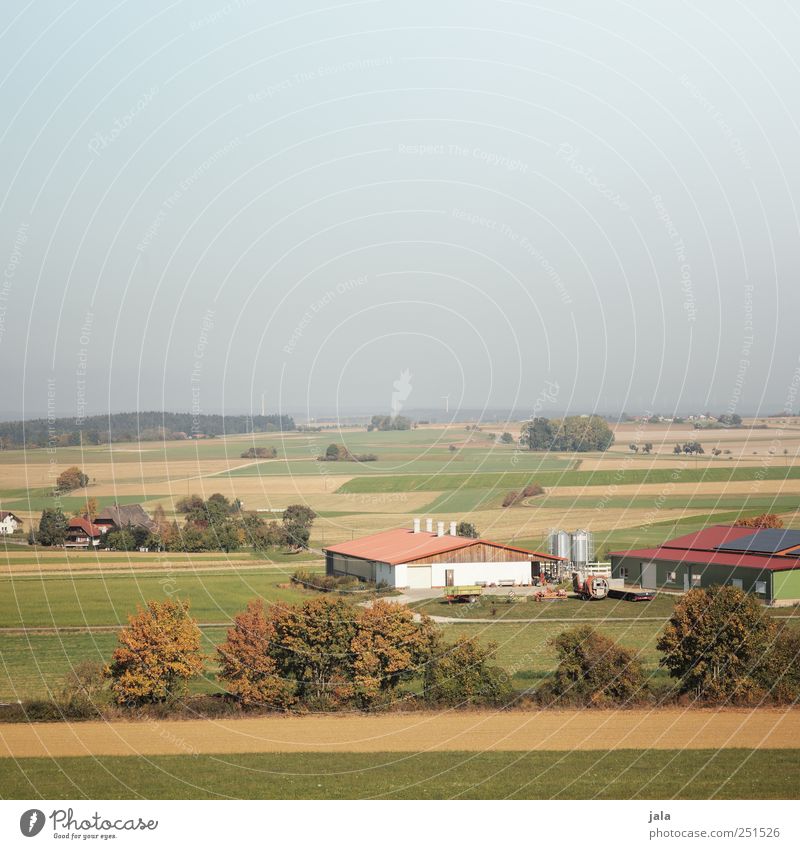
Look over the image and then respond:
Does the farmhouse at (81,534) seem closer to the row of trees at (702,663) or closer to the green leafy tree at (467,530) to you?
the green leafy tree at (467,530)

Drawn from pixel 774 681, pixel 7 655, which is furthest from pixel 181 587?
pixel 774 681

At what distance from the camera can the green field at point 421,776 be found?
14.6m

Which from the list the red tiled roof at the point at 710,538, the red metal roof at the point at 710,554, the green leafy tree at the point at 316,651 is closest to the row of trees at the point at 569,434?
the red metal roof at the point at 710,554

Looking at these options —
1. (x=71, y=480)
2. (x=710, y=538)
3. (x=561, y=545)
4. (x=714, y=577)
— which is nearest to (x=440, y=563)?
(x=561, y=545)

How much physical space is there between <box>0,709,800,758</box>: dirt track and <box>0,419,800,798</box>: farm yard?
0.20m

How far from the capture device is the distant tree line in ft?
207

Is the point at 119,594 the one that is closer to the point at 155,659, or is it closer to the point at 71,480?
the point at 155,659

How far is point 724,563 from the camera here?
34.8 metres

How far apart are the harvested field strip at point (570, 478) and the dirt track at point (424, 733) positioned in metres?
41.6

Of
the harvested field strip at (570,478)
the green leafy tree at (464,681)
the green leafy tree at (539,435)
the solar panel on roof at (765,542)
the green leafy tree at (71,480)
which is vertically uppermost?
the green leafy tree at (539,435)

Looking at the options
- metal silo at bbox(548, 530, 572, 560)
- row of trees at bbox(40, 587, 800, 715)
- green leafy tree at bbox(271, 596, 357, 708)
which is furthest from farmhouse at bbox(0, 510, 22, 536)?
green leafy tree at bbox(271, 596, 357, 708)

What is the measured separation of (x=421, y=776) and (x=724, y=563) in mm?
22037
